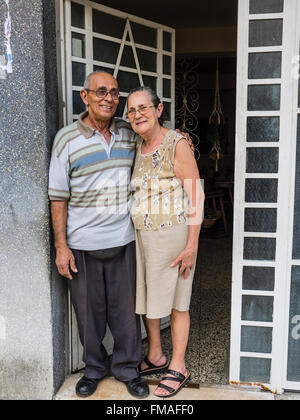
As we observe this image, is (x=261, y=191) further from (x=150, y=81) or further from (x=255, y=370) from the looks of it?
(x=150, y=81)

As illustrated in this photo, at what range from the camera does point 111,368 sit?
247 cm

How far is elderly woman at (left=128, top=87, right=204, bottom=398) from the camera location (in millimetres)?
2125

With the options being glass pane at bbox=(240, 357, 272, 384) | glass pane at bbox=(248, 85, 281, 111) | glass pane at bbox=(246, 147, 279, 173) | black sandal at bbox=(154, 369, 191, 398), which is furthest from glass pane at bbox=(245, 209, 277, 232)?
black sandal at bbox=(154, 369, 191, 398)

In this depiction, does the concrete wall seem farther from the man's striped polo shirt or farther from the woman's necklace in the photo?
the woman's necklace

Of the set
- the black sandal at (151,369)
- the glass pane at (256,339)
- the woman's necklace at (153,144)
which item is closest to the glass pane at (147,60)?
the woman's necklace at (153,144)

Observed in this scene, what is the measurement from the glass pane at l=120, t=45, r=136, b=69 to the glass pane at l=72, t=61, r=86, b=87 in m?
0.31

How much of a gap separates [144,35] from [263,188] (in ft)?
4.55

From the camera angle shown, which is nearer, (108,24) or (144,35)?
(108,24)

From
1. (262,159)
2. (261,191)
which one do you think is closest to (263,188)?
(261,191)

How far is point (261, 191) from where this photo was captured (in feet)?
7.25

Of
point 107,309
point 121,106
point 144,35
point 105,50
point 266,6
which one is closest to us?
point 266,6

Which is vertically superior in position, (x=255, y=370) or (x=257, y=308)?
(x=257, y=308)
